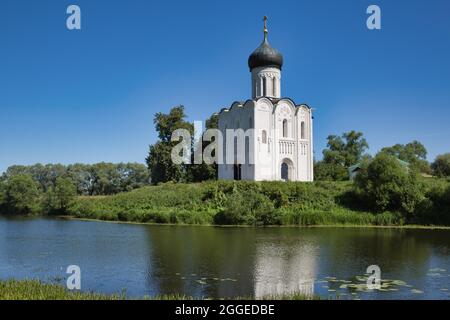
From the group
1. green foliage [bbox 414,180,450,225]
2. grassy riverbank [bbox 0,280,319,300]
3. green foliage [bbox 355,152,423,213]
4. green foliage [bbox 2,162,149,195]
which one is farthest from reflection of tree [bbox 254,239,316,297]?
green foliage [bbox 2,162,149,195]

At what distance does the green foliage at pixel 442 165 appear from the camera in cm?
5609

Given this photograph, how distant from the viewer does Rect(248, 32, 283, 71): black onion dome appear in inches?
1559

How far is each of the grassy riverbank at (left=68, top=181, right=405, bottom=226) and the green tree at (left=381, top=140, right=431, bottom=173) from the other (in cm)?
2923

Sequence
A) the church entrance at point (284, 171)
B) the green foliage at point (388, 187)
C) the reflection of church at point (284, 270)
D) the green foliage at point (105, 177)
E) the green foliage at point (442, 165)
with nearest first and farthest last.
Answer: the reflection of church at point (284, 270) → the green foliage at point (388, 187) → the church entrance at point (284, 171) → the green foliage at point (442, 165) → the green foliage at point (105, 177)

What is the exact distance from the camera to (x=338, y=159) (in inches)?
2167

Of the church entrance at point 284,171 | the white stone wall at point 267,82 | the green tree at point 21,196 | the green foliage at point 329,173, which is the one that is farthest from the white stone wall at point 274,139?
the green tree at point 21,196

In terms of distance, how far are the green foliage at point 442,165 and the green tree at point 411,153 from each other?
2.09 m

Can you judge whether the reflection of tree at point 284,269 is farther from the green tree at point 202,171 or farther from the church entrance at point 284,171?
the green tree at point 202,171

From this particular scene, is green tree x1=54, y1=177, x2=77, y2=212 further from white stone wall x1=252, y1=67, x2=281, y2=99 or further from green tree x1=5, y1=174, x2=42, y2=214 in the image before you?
white stone wall x1=252, y1=67, x2=281, y2=99

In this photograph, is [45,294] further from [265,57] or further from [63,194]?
[63,194]

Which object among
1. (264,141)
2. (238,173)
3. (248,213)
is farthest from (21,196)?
(248,213)

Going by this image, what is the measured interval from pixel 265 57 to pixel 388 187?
15.1m
